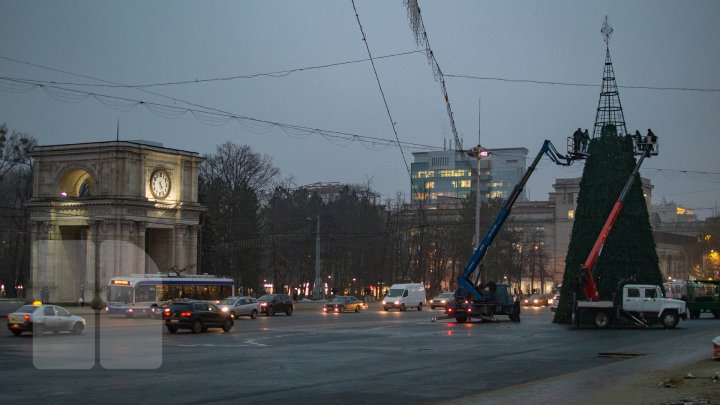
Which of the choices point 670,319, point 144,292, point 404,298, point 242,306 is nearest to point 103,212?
point 144,292

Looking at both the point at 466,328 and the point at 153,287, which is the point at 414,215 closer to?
the point at 153,287

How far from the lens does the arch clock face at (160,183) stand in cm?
7906

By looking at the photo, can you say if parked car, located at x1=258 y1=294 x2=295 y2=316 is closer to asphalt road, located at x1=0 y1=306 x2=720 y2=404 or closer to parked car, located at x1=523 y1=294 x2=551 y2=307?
→ asphalt road, located at x1=0 y1=306 x2=720 y2=404

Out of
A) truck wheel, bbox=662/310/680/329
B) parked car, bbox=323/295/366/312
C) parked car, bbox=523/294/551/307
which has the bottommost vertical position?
parked car, bbox=523/294/551/307

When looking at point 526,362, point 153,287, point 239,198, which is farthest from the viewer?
point 239,198

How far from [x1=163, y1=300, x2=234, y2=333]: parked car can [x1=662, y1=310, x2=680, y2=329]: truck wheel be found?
65.6 feet

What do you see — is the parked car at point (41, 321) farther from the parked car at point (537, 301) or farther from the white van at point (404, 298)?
the parked car at point (537, 301)

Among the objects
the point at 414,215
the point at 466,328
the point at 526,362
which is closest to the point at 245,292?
the point at 414,215

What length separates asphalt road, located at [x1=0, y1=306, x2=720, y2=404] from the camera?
1698cm

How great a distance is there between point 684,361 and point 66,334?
23.4m

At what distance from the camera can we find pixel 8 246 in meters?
95.5

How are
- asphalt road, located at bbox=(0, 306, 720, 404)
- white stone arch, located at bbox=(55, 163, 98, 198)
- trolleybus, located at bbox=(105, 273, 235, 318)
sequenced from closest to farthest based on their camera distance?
asphalt road, located at bbox=(0, 306, 720, 404) → trolleybus, located at bbox=(105, 273, 235, 318) → white stone arch, located at bbox=(55, 163, 98, 198)

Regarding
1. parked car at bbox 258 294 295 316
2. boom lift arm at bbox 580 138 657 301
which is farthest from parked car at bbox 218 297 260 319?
boom lift arm at bbox 580 138 657 301

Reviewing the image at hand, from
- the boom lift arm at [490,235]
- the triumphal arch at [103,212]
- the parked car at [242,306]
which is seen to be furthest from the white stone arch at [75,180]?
the boom lift arm at [490,235]
